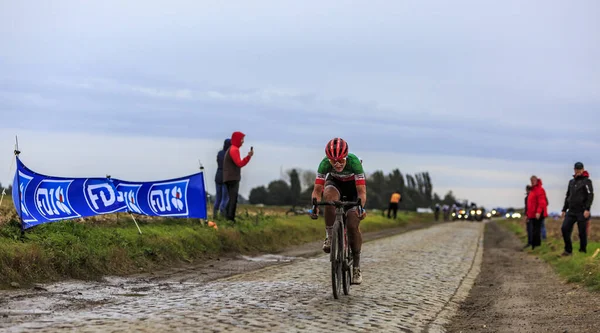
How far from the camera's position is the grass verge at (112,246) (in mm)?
11969

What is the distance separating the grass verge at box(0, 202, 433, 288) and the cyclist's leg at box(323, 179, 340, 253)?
4.39m

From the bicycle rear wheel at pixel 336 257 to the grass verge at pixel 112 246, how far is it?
4.59 metres

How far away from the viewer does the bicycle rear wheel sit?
1049 centimetres

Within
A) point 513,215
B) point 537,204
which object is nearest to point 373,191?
point 513,215

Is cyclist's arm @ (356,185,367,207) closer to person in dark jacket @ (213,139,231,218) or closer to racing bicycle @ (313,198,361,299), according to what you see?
racing bicycle @ (313,198,361,299)

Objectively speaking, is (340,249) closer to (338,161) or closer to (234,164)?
(338,161)

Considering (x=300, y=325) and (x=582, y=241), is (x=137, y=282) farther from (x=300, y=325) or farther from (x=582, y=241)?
(x=582, y=241)

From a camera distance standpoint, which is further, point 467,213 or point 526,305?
point 467,213

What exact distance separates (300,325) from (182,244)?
948 centimetres

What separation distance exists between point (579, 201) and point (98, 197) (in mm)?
11386

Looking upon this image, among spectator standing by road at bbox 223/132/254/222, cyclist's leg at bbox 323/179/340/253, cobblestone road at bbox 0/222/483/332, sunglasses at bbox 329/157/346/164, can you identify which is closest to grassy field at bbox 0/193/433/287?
cobblestone road at bbox 0/222/483/332

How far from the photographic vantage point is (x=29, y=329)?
744 cm

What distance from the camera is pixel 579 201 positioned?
18.4 m

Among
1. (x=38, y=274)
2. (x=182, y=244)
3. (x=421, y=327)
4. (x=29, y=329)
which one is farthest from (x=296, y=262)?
(x=29, y=329)
